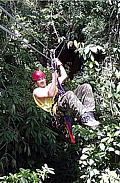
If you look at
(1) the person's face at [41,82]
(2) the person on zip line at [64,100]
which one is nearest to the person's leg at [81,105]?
(2) the person on zip line at [64,100]

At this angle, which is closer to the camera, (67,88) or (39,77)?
(39,77)

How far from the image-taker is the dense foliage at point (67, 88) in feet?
9.18

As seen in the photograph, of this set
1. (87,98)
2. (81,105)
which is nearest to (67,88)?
(87,98)

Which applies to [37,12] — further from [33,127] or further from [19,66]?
[33,127]

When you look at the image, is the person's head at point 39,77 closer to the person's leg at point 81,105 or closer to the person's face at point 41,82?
the person's face at point 41,82

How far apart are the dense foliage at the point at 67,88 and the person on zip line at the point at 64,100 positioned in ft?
0.87

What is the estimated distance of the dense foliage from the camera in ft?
9.18

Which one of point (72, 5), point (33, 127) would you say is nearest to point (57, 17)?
point (72, 5)

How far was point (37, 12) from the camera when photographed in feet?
15.0

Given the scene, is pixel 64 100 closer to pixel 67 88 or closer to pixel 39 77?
pixel 39 77

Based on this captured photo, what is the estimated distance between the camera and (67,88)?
4078 mm

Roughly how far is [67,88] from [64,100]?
1728 mm

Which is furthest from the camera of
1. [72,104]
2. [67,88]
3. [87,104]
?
[67,88]

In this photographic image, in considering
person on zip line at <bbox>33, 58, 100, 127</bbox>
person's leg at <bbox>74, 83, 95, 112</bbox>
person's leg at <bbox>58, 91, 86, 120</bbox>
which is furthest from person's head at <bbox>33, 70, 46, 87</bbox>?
person's leg at <bbox>74, 83, 95, 112</bbox>
